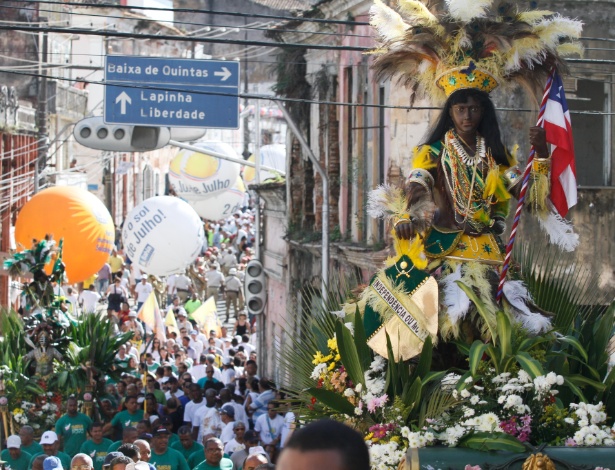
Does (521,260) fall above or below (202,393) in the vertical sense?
above

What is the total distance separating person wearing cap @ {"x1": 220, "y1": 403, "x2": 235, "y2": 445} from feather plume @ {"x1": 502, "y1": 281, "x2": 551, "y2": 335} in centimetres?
701

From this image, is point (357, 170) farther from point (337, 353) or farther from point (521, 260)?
point (337, 353)

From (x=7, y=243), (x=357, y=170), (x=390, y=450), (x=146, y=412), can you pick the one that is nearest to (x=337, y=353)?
(x=390, y=450)

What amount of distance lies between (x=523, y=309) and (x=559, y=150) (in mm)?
1029

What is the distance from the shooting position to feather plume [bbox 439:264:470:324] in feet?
21.9

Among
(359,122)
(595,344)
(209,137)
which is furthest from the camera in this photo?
(209,137)

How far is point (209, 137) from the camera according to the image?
52500 mm

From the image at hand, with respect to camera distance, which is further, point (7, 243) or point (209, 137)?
point (209, 137)

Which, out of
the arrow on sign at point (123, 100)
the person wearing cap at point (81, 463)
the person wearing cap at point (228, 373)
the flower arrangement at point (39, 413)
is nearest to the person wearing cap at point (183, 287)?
the person wearing cap at point (228, 373)

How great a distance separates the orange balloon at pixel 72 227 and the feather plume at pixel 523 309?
12.0 meters

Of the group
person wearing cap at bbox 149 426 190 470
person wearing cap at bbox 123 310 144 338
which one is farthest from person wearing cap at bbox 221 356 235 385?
person wearing cap at bbox 149 426 190 470

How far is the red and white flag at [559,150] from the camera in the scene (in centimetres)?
727

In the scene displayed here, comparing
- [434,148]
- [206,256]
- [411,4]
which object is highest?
[411,4]

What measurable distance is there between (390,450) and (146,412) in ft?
31.0
